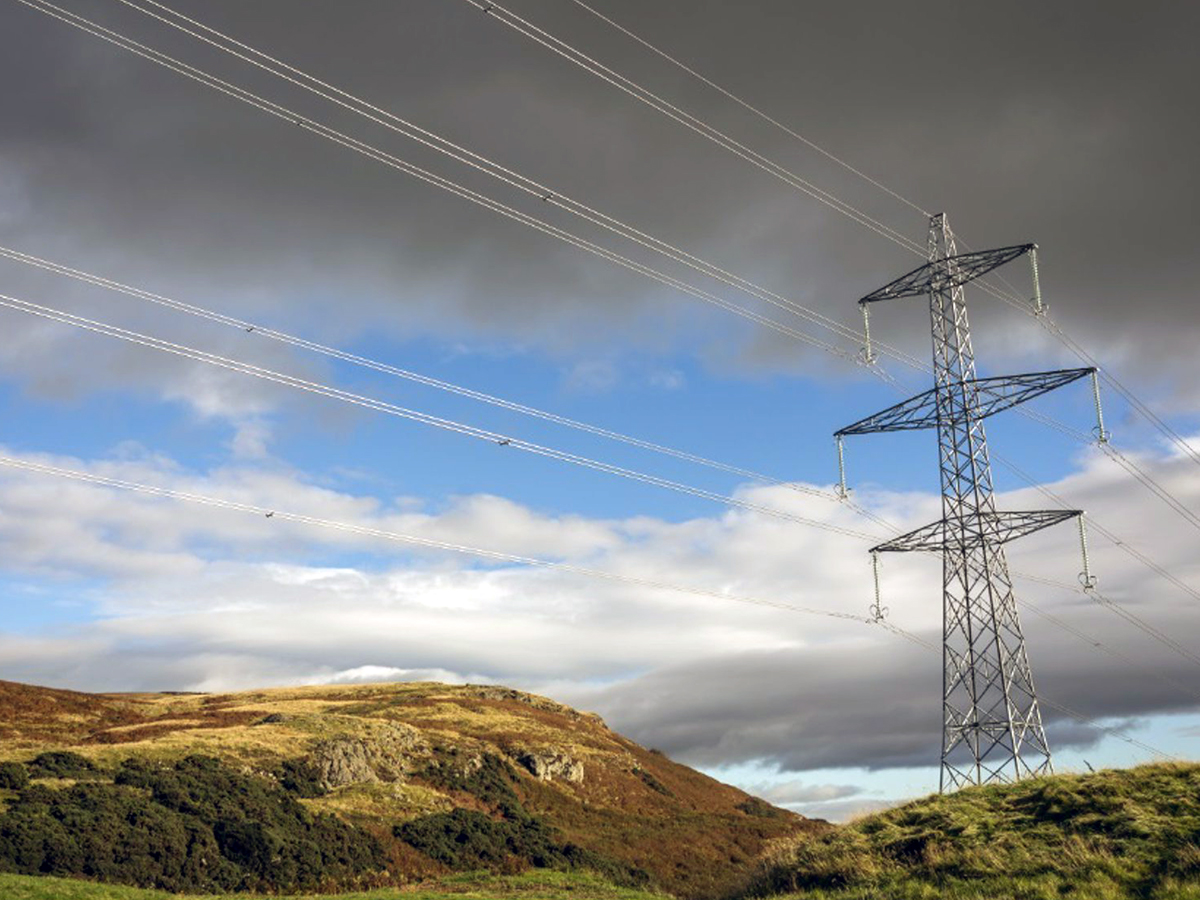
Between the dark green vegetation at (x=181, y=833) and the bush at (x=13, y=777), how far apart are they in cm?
79

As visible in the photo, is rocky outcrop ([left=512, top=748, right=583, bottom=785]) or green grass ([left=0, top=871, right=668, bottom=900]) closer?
green grass ([left=0, top=871, right=668, bottom=900])

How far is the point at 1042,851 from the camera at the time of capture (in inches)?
912

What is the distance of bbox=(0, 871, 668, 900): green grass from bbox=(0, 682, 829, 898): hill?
134 inches

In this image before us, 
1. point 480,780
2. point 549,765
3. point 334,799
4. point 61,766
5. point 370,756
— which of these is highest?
point 370,756

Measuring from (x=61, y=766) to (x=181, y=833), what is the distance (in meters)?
8.50

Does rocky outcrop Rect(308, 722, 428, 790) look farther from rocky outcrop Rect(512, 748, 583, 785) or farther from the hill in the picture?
rocky outcrop Rect(512, 748, 583, 785)

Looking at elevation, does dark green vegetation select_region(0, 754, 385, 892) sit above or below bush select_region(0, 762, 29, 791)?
below

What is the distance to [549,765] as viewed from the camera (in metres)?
83.6

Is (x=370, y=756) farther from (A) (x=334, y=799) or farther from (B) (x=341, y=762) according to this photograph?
(A) (x=334, y=799)

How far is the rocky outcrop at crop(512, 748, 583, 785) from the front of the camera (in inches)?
3255

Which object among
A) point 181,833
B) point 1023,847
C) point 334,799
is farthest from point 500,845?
point 1023,847

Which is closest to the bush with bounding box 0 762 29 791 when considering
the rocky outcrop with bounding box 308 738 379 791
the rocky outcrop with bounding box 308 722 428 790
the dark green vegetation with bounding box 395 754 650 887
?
the rocky outcrop with bounding box 308 738 379 791

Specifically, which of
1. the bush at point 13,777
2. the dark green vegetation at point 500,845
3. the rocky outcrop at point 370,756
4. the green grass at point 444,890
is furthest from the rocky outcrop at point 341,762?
the bush at point 13,777

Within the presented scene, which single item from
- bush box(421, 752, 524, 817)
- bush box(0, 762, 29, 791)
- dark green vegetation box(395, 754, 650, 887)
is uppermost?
bush box(0, 762, 29, 791)
